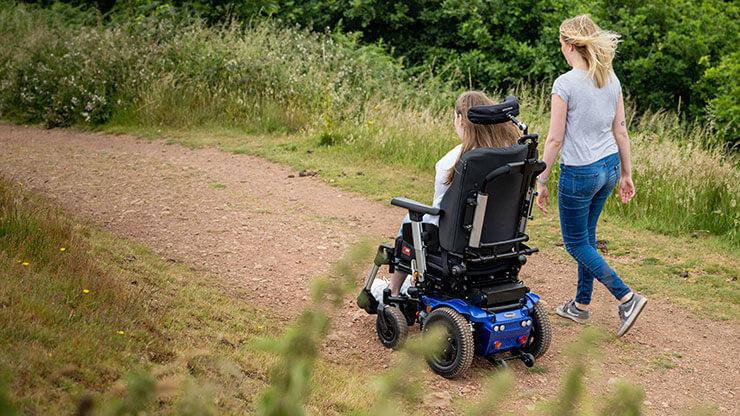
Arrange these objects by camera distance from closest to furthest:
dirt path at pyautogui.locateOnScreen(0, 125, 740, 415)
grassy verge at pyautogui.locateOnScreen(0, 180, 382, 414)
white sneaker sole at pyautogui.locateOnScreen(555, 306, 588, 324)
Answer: grassy verge at pyautogui.locateOnScreen(0, 180, 382, 414) → dirt path at pyautogui.locateOnScreen(0, 125, 740, 415) → white sneaker sole at pyautogui.locateOnScreen(555, 306, 588, 324)

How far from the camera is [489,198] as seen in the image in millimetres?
4027

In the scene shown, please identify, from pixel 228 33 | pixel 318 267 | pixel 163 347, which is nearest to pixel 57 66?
pixel 228 33

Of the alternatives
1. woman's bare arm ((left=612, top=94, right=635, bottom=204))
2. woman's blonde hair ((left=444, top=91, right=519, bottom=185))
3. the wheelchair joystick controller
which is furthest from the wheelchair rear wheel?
woman's bare arm ((left=612, top=94, right=635, bottom=204))

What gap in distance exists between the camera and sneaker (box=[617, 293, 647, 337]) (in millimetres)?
4719

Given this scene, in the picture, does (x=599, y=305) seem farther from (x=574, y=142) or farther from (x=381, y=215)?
(x=381, y=215)

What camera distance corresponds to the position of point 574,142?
459 centimetres

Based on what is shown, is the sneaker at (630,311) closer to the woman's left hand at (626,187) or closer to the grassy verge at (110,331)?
the woman's left hand at (626,187)

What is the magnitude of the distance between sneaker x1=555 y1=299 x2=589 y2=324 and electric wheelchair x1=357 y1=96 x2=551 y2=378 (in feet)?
3.12

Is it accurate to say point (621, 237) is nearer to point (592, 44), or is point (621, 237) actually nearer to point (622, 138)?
point (622, 138)

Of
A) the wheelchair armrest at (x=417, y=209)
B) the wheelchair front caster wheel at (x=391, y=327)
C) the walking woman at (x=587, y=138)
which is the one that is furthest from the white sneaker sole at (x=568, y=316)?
the wheelchair armrest at (x=417, y=209)

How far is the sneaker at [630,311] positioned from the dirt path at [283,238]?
0.15m

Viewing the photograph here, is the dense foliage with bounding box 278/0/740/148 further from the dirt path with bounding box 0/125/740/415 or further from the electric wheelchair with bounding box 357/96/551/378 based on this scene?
the electric wheelchair with bounding box 357/96/551/378

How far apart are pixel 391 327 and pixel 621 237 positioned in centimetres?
376

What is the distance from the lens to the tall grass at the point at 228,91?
10703 mm
